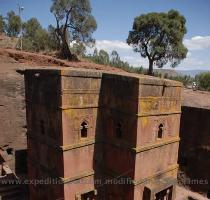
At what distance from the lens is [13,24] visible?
4203cm

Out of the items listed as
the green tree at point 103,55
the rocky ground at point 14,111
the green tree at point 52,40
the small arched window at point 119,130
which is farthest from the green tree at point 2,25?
the small arched window at point 119,130

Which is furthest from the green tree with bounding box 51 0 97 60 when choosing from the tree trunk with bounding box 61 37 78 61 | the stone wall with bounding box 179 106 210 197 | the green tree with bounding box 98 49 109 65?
the green tree with bounding box 98 49 109 65

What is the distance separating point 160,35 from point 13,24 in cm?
2613

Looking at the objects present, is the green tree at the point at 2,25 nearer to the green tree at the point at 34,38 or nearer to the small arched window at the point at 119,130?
the green tree at the point at 34,38

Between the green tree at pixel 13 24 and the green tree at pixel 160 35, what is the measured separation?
2235cm

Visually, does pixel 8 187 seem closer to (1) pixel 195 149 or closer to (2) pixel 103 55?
(1) pixel 195 149

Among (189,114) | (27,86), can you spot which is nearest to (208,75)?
(189,114)

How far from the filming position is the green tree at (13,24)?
137ft

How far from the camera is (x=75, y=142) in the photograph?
989 cm

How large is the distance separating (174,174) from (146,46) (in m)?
19.0

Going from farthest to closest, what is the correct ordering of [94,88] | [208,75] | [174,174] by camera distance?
[208,75], [174,174], [94,88]

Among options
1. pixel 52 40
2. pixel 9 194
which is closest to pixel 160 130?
pixel 9 194

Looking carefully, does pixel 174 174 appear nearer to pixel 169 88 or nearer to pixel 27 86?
pixel 169 88

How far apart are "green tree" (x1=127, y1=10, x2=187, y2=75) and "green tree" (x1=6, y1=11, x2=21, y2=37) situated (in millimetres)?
22354
